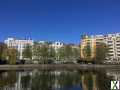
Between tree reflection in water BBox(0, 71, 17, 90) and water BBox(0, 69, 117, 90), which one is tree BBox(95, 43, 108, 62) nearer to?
water BBox(0, 69, 117, 90)

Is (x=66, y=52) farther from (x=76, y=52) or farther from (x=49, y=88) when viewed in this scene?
(x=49, y=88)

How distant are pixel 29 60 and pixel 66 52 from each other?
19.7m

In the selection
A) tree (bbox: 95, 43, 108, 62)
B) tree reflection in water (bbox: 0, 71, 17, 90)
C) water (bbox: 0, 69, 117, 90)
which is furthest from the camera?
tree (bbox: 95, 43, 108, 62)

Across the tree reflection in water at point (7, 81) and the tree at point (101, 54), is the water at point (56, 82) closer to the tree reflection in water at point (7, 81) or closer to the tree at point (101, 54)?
the tree reflection in water at point (7, 81)

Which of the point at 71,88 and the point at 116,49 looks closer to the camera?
the point at 71,88

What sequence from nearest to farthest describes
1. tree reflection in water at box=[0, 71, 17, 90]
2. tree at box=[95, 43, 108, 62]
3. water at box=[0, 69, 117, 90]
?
water at box=[0, 69, 117, 90]
tree reflection in water at box=[0, 71, 17, 90]
tree at box=[95, 43, 108, 62]

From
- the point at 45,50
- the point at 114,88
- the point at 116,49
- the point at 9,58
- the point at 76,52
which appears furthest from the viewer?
the point at 116,49

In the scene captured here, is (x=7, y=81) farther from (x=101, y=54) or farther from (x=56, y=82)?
(x=101, y=54)

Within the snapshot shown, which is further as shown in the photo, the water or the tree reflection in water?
the tree reflection in water

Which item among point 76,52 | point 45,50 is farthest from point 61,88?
point 76,52

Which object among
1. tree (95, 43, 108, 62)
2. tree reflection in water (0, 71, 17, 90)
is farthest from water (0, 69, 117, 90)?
tree (95, 43, 108, 62)

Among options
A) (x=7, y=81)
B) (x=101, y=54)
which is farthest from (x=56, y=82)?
(x=101, y=54)

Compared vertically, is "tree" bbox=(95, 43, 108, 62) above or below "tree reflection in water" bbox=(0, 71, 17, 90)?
above

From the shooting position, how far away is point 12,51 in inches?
5335
